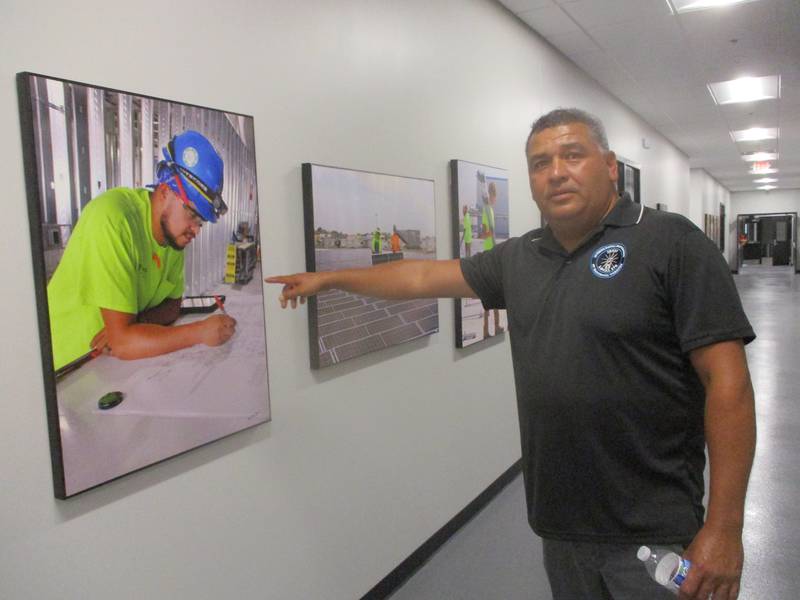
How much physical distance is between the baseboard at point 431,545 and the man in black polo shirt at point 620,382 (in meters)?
1.16

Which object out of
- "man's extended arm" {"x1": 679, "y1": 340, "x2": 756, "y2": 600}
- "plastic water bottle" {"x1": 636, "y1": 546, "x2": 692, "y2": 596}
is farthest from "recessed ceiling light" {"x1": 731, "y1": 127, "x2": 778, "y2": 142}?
"plastic water bottle" {"x1": 636, "y1": 546, "x2": 692, "y2": 596}

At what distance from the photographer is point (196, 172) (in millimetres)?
1624

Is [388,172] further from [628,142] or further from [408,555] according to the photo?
[628,142]

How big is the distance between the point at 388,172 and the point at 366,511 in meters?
1.35

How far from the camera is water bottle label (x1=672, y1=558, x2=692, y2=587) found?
1.18 metres

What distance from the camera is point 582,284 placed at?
133cm

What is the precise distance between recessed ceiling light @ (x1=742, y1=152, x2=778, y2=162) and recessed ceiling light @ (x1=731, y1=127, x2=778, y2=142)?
73.7 inches

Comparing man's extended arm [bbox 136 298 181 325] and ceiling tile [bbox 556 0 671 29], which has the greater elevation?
ceiling tile [bbox 556 0 671 29]

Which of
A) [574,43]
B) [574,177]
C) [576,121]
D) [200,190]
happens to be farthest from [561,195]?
[574,43]

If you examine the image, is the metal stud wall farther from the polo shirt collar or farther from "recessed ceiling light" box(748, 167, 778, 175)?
"recessed ceiling light" box(748, 167, 778, 175)

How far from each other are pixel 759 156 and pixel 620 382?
467 inches

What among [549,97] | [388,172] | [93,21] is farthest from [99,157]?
[549,97]

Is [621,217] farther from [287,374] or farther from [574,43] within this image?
[574,43]

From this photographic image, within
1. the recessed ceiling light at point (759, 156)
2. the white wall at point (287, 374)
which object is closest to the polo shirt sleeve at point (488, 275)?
the white wall at point (287, 374)
